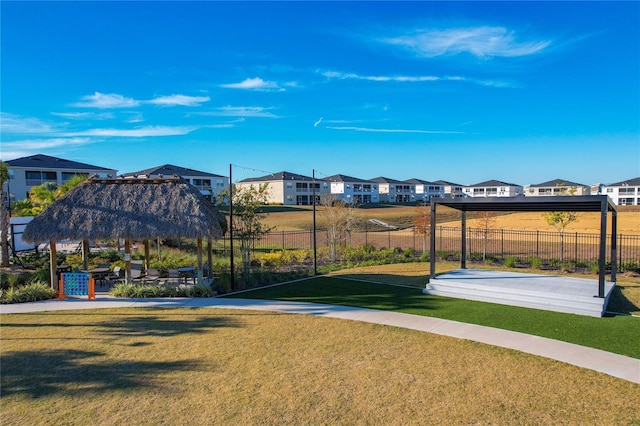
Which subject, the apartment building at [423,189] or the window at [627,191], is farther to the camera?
the apartment building at [423,189]

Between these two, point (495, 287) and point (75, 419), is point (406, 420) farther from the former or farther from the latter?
point (495, 287)

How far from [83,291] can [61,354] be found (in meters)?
6.42

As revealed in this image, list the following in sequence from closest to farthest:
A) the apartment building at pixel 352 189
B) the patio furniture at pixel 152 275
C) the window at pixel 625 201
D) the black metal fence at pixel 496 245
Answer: the patio furniture at pixel 152 275, the black metal fence at pixel 496 245, the apartment building at pixel 352 189, the window at pixel 625 201

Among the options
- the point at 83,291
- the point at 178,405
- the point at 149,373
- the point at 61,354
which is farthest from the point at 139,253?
the point at 178,405

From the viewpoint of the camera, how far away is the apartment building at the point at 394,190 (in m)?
108

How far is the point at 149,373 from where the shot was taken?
7656mm

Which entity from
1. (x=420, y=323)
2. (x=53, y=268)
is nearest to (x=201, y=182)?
(x=53, y=268)

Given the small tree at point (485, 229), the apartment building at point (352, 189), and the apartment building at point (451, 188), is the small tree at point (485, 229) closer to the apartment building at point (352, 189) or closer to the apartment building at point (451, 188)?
the apartment building at point (352, 189)

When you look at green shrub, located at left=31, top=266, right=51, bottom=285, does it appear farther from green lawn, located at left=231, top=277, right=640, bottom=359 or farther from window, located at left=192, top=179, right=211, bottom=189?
window, located at left=192, top=179, right=211, bottom=189

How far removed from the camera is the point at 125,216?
1484 cm

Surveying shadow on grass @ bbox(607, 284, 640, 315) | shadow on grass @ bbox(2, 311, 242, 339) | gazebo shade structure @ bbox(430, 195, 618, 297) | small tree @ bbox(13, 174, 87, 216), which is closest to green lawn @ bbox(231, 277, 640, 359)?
shadow on grass @ bbox(607, 284, 640, 315)

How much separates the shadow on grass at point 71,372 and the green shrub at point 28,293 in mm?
5954

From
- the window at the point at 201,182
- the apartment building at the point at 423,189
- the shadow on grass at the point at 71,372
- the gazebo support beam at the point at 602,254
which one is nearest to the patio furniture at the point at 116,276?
the shadow on grass at the point at 71,372

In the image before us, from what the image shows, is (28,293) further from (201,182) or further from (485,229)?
(201,182)
